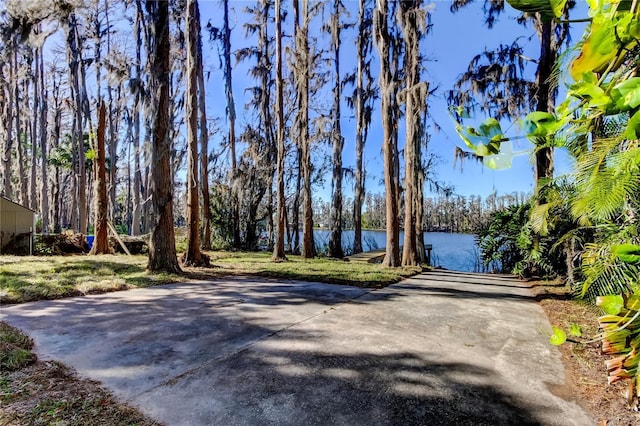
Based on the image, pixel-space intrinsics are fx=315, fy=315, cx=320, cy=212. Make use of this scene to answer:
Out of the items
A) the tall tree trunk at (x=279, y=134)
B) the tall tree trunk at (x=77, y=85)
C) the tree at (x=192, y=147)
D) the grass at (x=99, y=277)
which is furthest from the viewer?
the tall tree trunk at (x=77, y=85)

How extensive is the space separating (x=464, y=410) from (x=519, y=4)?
6.96 ft

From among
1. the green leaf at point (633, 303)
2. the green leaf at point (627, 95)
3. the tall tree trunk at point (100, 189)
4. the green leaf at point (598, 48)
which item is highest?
the tall tree trunk at point (100, 189)

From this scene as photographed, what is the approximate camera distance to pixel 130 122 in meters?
20.7

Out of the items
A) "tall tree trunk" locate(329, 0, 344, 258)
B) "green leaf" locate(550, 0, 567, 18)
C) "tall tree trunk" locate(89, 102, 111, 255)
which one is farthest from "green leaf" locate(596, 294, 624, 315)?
"tall tree trunk" locate(329, 0, 344, 258)

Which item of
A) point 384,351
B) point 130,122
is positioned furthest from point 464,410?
point 130,122

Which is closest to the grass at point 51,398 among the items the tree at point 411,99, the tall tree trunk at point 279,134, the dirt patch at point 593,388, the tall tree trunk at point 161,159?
the dirt patch at point 593,388

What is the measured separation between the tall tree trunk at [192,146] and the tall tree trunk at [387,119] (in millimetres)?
4784

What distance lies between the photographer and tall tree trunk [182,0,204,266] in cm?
789

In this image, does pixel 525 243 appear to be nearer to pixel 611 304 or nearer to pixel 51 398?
pixel 611 304

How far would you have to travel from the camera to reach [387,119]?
8875 mm

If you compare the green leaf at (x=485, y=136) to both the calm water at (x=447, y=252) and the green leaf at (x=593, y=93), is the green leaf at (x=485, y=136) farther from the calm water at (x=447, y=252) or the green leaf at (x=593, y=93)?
the calm water at (x=447, y=252)

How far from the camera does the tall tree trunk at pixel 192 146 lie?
789cm

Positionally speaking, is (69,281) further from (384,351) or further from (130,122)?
(130,122)

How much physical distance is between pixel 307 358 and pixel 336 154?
1229 centimetres
